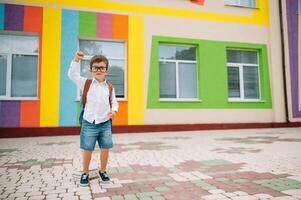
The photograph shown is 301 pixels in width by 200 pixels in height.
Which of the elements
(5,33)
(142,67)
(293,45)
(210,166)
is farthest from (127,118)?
(293,45)

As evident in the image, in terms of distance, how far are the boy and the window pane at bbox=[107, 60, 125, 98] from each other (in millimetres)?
7137

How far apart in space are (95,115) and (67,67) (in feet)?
23.0

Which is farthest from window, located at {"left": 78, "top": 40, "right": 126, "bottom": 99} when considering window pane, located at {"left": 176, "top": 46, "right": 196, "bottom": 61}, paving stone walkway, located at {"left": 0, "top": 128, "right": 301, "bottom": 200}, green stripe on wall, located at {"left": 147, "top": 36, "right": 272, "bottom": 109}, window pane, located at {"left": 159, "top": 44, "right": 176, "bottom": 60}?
paving stone walkway, located at {"left": 0, "top": 128, "right": 301, "bottom": 200}

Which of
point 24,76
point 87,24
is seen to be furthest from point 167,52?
point 24,76

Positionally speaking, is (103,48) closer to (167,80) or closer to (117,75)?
(117,75)

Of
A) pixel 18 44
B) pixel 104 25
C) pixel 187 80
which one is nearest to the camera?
pixel 18 44

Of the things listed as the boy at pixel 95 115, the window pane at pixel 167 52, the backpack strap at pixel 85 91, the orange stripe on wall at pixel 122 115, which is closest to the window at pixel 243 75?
the window pane at pixel 167 52

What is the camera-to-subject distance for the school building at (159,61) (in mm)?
9578

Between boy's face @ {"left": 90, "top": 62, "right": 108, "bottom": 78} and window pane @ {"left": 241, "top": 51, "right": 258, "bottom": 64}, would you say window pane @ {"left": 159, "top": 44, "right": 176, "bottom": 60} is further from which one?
boy's face @ {"left": 90, "top": 62, "right": 108, "bottom": 78}

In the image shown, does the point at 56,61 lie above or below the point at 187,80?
above

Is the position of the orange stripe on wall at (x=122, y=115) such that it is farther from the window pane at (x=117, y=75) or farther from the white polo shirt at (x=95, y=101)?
the white polo shirt at (x=95, y=101)

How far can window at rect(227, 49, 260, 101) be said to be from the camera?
12.1 meters

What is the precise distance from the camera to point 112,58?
10.7m

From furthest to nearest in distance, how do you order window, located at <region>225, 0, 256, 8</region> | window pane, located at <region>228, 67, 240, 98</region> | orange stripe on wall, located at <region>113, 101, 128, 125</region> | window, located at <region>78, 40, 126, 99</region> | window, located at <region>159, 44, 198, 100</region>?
window, located at <region>225, 0, 256, 8</region> < window pane, located at <region>228, 67, 240, 98</region> < window, located at <region>159, 44, 198, 100</region> < window, located at <region>78, 40, 126, 99</region> < orange stripe on wall, located at <region>113, 101, 128, 125</region>
